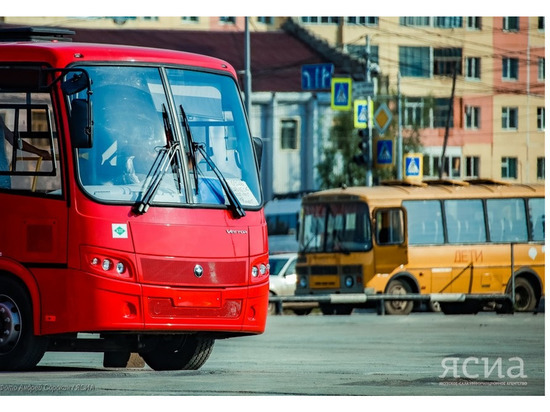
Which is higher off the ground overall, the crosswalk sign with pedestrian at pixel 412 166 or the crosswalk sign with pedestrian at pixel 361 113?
the crosswalk sign with pedestrian at pixel 361 113

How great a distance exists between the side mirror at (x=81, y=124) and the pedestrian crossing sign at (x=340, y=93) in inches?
939

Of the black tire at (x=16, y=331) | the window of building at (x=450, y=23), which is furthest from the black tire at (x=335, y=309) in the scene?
the black tire at (x=16, y=331)

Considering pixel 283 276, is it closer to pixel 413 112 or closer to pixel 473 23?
→ pixel 473 23

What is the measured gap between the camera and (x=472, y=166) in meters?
41.6

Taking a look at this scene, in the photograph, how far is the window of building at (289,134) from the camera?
2295 inches

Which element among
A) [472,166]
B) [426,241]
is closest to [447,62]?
[472,166]

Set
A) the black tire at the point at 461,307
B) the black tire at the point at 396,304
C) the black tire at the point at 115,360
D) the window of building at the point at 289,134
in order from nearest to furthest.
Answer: the black tire at the point at 115,360
the black tire at the point at 396,304
the black tire at the point at 461,307
the window of building at the point at 289,134

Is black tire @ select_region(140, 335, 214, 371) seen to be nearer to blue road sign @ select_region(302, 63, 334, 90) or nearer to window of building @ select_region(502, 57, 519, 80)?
window of building @ select_region(502, 57, 519, 80)

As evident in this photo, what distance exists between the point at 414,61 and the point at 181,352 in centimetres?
3485
